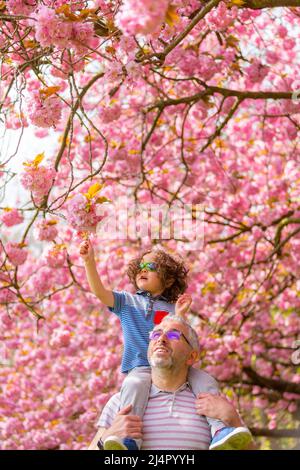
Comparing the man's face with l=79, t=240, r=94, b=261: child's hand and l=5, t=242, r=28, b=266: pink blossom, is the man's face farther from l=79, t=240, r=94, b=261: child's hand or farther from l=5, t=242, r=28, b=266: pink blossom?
l=5, t=242, r=28, b=266: pink blossom

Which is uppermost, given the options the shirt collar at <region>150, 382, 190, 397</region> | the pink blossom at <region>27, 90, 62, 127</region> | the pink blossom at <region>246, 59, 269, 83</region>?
the pink blossom at <region>246, 59, 269, 83</region>

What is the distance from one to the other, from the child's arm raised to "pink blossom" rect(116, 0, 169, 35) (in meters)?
1.17

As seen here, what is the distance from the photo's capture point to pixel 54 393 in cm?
899

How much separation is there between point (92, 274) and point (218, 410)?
0.87 metres

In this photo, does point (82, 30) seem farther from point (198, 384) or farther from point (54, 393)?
point (54, 393)

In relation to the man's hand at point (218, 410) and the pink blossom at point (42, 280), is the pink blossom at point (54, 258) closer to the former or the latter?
the pink blossom at point (42, 280)

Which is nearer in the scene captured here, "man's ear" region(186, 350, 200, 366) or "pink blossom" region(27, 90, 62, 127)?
"man's ear" region(186, 350, 200, 366)

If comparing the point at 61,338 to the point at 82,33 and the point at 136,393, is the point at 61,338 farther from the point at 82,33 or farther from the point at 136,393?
the point at 136,393

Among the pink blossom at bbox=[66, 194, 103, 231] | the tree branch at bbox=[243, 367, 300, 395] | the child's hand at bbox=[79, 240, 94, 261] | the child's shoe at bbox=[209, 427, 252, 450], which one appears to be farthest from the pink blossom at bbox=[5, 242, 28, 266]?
the tree branch at bbox=[243, 367, 300, 395]

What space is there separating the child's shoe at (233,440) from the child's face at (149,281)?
3.09ft

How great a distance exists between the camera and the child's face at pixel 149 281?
337 centimetres

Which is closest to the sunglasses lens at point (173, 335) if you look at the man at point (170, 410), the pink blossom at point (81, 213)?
the man at point (170, 410)

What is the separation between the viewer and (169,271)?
345 centimetres

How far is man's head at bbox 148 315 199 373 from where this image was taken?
9.00ft
